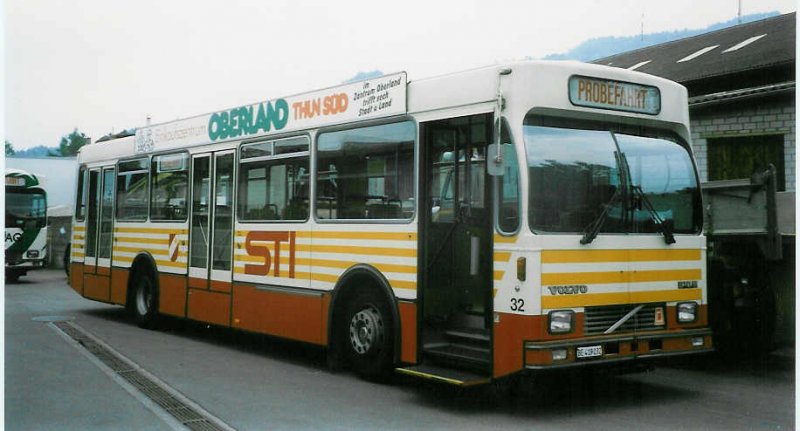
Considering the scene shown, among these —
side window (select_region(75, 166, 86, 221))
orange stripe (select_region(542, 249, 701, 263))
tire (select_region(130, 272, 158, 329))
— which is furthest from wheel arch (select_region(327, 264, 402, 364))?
side window (select_region(75, 166, 86, 221))

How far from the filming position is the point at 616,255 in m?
7.20

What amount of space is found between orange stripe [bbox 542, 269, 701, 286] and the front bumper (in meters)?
0.44

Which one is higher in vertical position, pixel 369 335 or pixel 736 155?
pixel 736 155

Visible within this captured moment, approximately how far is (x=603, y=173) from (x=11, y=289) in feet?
54.2

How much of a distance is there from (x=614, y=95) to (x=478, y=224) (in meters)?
1.57

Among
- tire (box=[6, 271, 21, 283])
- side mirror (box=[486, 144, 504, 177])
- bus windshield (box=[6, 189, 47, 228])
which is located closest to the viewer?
side mirror (box=[486, 144, 504, 177])

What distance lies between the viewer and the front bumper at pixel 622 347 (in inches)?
→ 265

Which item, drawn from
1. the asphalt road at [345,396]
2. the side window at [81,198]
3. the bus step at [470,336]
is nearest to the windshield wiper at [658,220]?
the asphalt road at [345,396]

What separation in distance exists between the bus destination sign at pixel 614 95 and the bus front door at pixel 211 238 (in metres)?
4.94

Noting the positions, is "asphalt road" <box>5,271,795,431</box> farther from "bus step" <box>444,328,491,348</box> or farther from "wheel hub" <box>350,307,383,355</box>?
"bus step" <box>444,328,491,348</box>

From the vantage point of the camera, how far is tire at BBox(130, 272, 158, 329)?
12.6m

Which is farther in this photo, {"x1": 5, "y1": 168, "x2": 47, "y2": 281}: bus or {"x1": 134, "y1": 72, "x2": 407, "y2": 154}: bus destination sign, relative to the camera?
{"x1": 5, "y1": 168, "x2": 47, "y2": 281}: bus

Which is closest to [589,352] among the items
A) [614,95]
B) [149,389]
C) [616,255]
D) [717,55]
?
[616,255]

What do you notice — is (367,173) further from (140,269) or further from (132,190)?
(132,190)
